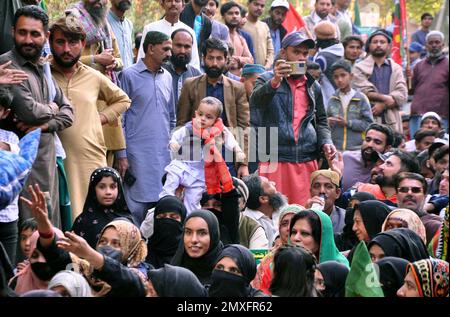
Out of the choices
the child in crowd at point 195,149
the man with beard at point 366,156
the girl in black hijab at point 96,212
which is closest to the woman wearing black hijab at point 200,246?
the girl in black hijab at point 96,212

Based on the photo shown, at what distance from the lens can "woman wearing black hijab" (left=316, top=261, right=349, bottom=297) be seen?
23.9 ft

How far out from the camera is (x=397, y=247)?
7.98 metres

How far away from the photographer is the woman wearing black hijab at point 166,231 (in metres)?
9.12

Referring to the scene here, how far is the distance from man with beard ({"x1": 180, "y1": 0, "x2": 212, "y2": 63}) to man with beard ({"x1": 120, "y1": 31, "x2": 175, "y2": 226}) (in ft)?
6.83

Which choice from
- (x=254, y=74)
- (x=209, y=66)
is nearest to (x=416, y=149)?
(x=254, y=74)

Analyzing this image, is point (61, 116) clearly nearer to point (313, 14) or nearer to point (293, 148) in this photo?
point (293, 148)

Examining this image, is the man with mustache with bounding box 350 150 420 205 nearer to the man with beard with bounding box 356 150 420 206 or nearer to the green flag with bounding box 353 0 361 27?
the man with beard with bounding box 356 150 420 206

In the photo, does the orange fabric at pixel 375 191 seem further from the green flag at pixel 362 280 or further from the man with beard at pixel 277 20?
the man with beard at pixel 277 20

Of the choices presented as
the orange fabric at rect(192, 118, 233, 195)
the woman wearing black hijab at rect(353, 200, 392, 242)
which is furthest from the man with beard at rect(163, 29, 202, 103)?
the woman wearing black hijab at rect(353, 200, 392, 242)

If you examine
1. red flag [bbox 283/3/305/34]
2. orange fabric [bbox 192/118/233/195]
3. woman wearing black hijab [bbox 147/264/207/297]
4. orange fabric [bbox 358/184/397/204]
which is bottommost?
orange fabric [bbox 358/184/397/204]

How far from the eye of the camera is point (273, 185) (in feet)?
35.1

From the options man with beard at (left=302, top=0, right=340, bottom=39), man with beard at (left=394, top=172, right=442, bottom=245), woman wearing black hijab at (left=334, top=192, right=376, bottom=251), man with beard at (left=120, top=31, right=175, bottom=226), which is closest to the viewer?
woman wearing black hijab at (left=334, top=192, right=376, bottom=251)

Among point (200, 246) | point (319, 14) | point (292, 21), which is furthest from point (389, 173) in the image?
point (319, 14)

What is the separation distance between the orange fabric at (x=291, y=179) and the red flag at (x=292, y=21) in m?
3.95
